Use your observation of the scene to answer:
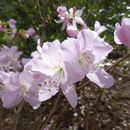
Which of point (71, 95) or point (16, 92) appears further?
point (16, 92)

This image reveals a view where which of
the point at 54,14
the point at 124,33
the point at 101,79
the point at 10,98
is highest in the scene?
the point at 124,33

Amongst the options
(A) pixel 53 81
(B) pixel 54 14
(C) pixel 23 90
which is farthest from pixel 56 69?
(B) pixel 54 14

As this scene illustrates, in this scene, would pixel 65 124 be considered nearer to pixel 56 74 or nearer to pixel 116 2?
pixel 116 2

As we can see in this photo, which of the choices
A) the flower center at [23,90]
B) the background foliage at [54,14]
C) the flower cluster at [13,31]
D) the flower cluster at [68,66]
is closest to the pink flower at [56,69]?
the flower cluster at [68,66]

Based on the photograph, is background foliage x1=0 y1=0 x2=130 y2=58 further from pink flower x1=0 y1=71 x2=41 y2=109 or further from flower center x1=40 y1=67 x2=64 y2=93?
flower center x1=40 y1=67 x2=64 y2=93

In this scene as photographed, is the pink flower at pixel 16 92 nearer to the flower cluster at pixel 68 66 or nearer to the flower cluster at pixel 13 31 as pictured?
the flower cluster at pixel 68 66

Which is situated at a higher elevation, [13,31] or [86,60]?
[86,60]

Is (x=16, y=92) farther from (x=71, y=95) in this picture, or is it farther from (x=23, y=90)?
(x=71, y=95)
